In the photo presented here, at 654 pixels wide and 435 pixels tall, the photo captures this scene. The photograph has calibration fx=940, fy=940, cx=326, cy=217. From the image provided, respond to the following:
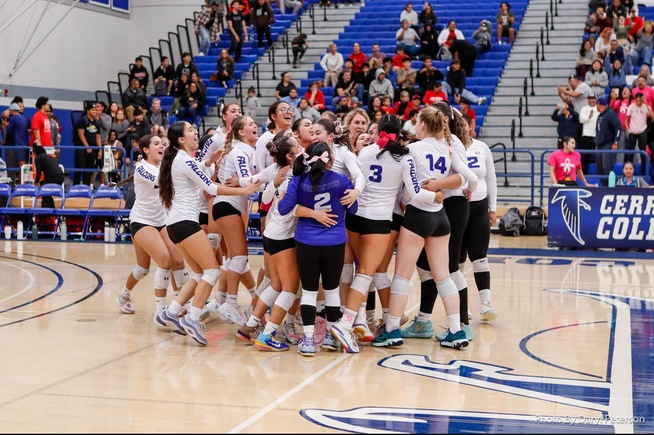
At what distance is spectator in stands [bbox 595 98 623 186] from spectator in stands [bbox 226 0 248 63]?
11.3m

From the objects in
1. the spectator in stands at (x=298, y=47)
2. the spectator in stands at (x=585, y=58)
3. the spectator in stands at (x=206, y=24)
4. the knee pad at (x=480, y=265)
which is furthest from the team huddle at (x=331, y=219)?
the spectator in stands at (x=206, y=24)

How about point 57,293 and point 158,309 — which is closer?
point 158,309

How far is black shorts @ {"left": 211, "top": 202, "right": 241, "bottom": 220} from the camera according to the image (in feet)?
27.7

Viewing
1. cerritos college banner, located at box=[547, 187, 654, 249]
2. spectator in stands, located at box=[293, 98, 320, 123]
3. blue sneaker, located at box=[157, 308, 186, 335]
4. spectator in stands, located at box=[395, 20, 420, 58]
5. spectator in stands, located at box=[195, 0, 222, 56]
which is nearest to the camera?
blue sneaker, located at box=[157, 308, 186, 335]

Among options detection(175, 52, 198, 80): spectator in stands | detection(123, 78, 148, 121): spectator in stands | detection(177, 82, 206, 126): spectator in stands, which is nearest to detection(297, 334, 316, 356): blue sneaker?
detection(177, 82, 206, 126): spectator in stands

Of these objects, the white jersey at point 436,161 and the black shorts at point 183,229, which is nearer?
the white jersey at point 436,161

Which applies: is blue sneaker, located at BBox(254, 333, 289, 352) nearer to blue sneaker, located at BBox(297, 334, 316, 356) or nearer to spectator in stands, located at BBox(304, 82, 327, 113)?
blue sneaker, located at BBox(297, 334, 316, 356)

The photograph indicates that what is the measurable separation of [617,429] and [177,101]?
19598 millimetres

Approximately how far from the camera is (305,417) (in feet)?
19.2

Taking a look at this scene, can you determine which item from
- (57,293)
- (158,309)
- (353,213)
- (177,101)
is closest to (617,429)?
(353,213)

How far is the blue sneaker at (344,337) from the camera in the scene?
7.65 metres

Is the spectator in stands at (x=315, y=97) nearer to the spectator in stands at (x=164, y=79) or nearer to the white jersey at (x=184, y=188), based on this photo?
the spectator in stands at (x=164, y=79)

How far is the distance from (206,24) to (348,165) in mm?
20463

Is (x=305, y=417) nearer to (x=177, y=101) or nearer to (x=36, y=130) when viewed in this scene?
(x=36, y=130)
